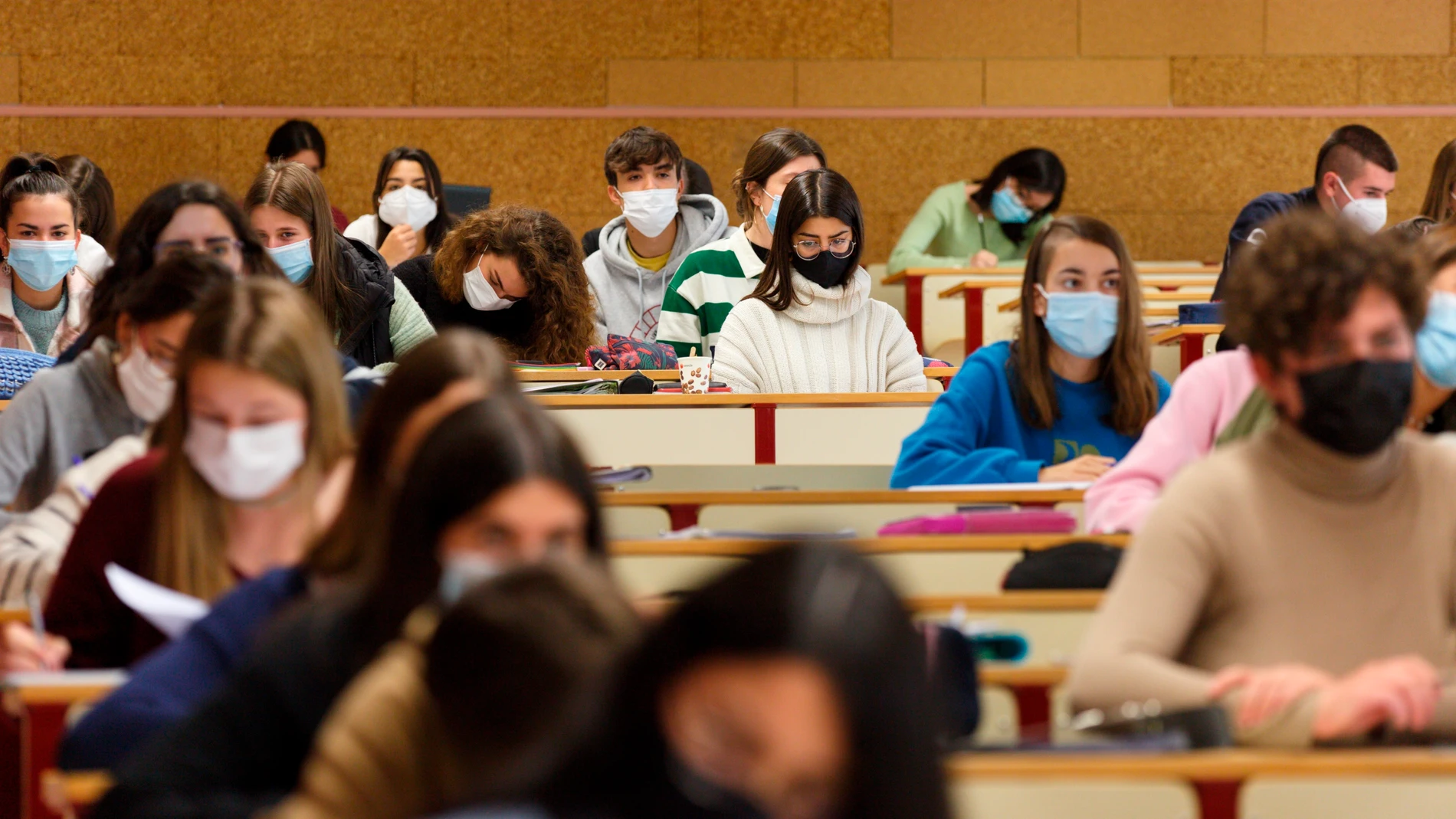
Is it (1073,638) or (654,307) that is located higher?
(654,307)

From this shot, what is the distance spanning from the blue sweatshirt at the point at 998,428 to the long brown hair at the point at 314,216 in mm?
1558

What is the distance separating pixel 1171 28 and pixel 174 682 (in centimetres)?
781

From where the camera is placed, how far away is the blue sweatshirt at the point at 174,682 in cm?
165

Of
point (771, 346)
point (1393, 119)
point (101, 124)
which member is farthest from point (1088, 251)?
point (101, 124)

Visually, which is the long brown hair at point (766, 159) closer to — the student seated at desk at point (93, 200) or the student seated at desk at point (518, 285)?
the student seated at desk at point (518, 285)

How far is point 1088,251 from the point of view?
3.48 metres

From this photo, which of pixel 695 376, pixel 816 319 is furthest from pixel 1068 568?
pixel 816 319

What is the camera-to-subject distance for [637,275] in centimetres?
586

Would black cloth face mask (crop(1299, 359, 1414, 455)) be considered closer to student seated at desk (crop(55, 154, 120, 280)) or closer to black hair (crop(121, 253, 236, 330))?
black hair (crop(121, 253, 236, 330))

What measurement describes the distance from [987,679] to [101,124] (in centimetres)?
755

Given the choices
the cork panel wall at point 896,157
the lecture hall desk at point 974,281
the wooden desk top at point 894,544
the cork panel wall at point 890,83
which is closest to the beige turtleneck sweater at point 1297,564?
the wooden desk top at point 894,544

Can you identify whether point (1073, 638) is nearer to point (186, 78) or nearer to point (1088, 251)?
point (1088, 251)

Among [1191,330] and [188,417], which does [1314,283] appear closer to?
[188,417]

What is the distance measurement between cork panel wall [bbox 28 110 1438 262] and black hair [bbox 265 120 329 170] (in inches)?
20.9
